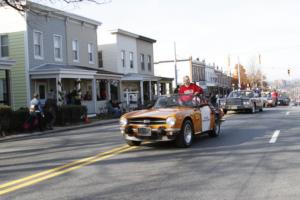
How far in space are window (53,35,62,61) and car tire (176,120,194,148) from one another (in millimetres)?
19609

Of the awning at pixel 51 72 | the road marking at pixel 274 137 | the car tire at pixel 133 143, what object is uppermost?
the awning at pixel 51 72

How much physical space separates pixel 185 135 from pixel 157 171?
128 inches

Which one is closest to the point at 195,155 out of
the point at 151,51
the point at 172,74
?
the point at 151,51

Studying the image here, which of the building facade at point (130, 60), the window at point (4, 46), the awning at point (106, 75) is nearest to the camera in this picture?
the window at point (4, 46)

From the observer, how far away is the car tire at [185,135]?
11.1 meters

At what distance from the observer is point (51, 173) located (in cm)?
834

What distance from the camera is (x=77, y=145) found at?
43.0 ft

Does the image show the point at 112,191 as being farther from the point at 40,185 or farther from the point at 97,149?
the point at 97,149

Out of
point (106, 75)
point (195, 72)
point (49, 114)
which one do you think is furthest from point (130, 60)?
point (195, 72)

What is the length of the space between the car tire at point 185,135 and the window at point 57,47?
64.3 feet

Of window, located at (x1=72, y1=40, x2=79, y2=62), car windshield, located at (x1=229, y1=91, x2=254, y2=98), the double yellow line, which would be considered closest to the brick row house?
window, located at (x1=72, y1=40, x2=79, y2=62)

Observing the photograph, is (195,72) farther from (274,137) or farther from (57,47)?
(274,137)

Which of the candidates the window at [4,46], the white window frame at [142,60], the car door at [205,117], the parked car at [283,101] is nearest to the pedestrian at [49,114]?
the window at [4,46]

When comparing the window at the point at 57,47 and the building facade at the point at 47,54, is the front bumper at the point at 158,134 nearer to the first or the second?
the building facade at the point at 47,54
